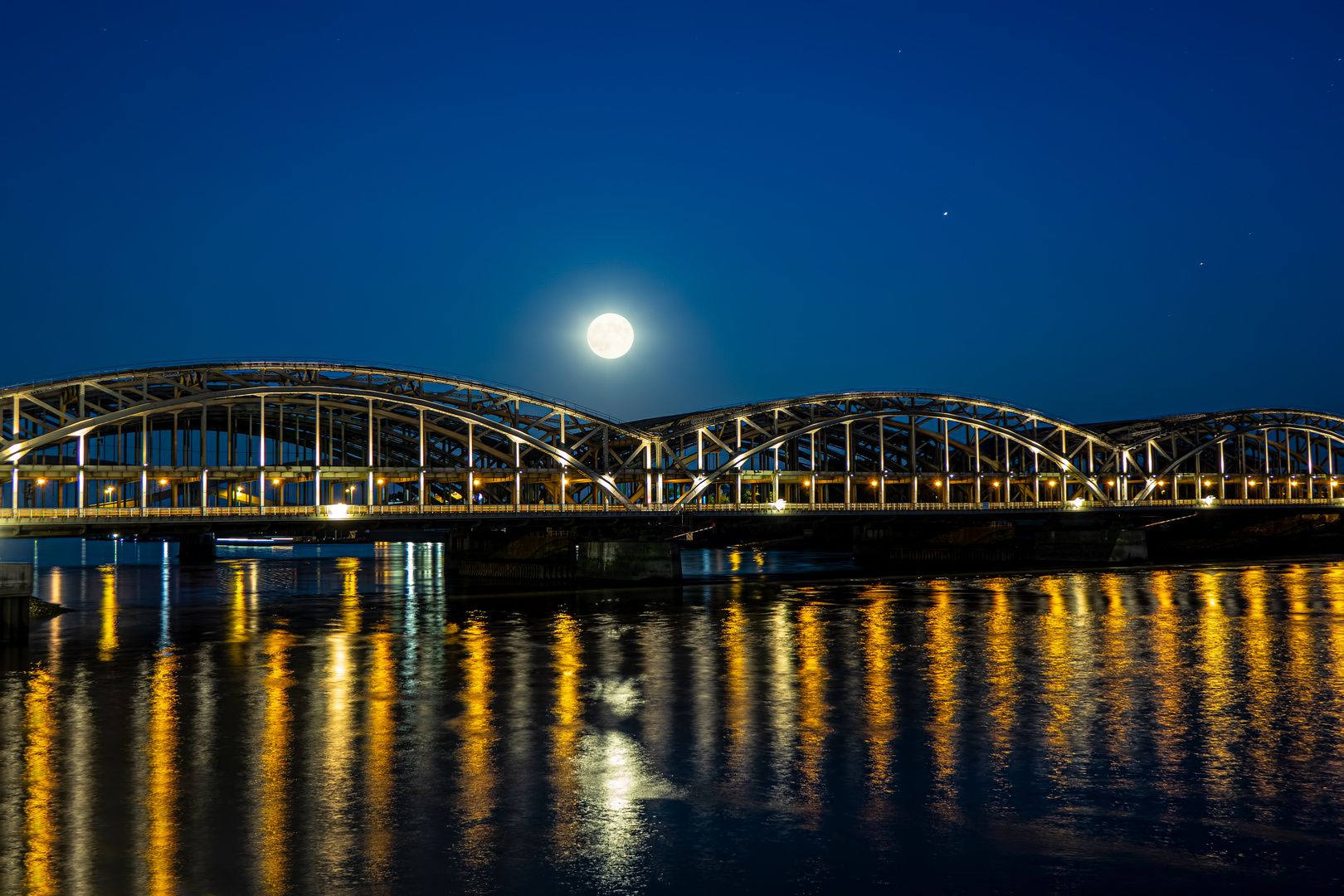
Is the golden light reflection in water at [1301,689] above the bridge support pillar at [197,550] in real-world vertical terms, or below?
below

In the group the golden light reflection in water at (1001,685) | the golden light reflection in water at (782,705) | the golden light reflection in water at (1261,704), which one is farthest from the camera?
the golden light reflection in water at (1001,685)

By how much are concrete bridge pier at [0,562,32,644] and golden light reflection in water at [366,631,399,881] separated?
16.1 metres

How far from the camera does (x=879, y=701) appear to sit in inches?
1147

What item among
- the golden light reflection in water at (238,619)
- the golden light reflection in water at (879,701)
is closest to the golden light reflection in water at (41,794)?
the golden light reflection in water at (238,619)

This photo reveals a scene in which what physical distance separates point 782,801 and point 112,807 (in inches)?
447

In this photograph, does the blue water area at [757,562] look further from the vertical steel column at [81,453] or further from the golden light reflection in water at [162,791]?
the golden light reflection in water at [162,791]

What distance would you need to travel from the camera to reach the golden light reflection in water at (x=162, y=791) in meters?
15.0

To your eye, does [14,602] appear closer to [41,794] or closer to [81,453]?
[81,453]


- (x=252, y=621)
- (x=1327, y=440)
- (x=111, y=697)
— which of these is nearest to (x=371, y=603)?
(x=252, y=621)

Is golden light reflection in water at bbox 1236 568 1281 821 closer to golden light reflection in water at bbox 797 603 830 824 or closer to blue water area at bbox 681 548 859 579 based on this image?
golden light reflection in water at bbox 797 603 830 824

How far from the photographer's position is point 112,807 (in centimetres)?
1833

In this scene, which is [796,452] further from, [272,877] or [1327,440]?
[272,877]

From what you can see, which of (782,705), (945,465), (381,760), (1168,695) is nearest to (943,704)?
(782,705)

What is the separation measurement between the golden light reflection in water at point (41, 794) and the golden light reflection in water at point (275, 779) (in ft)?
8.93
